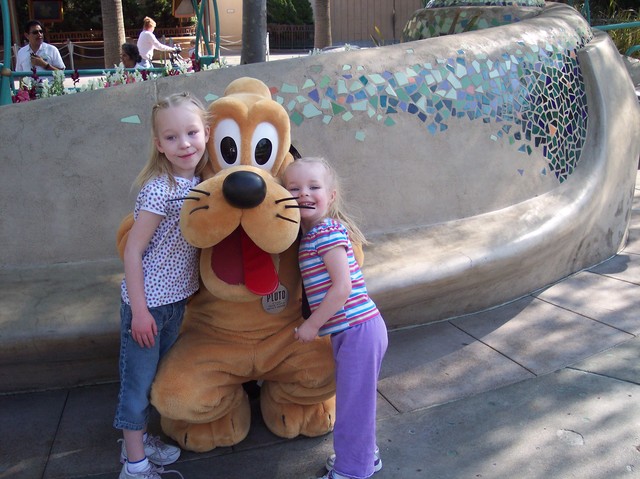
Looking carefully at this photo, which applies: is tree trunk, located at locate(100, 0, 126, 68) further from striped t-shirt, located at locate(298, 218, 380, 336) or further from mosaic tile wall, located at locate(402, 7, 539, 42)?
striped t-shirt, located at locate(298, 218, 380, 336)

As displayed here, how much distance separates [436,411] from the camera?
3.26 meters

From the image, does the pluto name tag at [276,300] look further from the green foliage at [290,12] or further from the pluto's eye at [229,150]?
the green foliage at [290,12]

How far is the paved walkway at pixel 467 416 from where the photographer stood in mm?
2852

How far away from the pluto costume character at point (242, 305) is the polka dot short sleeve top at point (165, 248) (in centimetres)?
9

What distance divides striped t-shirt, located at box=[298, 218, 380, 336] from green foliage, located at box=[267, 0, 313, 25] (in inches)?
1007

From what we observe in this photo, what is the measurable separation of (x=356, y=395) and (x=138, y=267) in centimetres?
93

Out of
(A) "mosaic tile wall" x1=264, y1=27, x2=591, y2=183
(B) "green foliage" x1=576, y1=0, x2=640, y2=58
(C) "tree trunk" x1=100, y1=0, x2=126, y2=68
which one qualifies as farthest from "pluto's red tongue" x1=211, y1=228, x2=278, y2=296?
(B) "green foliage" x1=576, y1=0, x2=640, y2=58

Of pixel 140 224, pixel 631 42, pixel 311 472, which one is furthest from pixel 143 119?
pixel 631 42

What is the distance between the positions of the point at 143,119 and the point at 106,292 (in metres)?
0.95

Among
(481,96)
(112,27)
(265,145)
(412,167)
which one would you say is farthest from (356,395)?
(112,27)

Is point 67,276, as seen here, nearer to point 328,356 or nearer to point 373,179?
point 328,356

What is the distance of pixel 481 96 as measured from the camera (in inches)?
174

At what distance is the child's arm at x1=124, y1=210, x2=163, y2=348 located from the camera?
2.49 meters

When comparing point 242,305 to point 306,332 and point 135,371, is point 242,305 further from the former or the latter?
point 135,371
